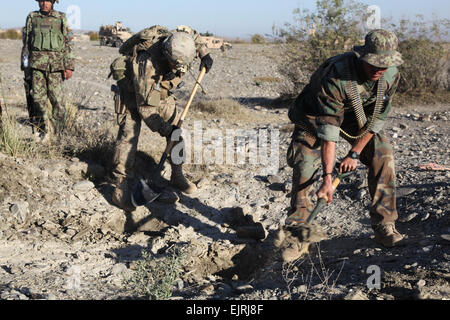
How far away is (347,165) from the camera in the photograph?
12.1 ft

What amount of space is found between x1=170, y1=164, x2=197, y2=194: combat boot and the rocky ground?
0.10m

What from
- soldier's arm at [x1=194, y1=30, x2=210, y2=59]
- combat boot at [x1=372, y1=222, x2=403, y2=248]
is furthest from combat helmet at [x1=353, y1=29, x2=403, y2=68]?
soldier's arm at [x1=194, y1=30, x2=210, y2=59]

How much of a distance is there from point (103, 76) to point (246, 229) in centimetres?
902

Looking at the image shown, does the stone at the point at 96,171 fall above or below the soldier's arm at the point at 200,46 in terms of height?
below

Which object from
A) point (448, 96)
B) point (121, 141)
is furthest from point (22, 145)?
point (448, 96)

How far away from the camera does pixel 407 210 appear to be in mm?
4645

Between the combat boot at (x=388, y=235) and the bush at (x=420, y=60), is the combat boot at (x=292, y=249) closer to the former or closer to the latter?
the combat boot at (x=388, y=235)

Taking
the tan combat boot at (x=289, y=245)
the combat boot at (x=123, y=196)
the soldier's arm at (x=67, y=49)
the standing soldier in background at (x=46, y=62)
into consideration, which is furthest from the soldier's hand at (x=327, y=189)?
the soldier's arm at (x=67, y=49)

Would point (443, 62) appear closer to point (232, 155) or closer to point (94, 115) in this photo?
point (232, 155)

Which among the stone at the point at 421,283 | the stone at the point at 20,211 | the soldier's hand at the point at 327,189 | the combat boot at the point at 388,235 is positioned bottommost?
the stone at the point at 20,211

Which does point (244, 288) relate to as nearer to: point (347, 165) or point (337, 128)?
point (347, 165)

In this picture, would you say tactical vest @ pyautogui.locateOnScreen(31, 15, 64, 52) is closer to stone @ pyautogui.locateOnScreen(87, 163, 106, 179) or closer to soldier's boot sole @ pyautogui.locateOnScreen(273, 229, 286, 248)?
stone @ pyautogui.locateOnScreen(87, 163, 106, 179)

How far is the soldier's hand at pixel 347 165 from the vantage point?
12.0 ft

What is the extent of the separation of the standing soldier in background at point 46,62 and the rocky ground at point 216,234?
363mm
